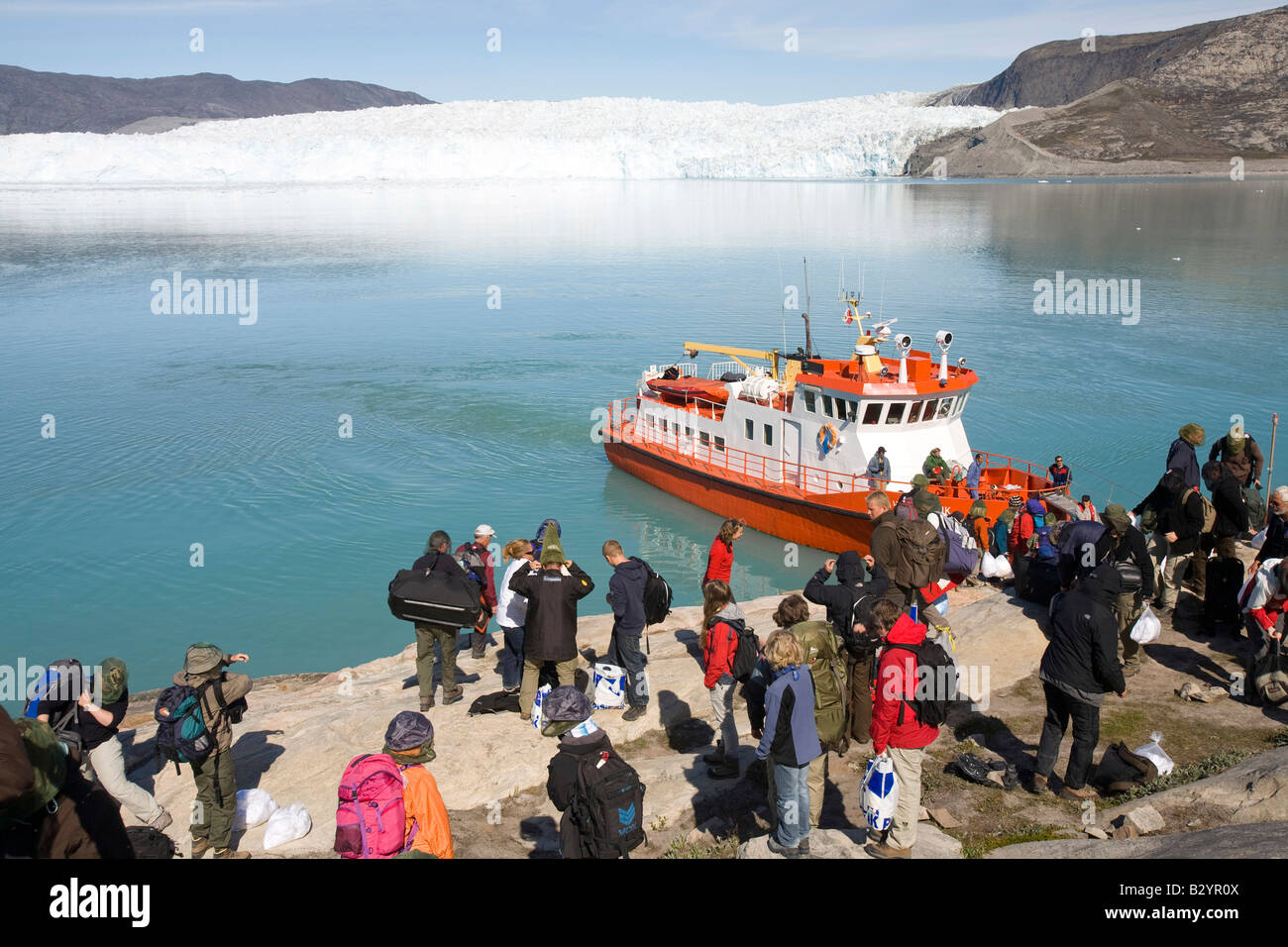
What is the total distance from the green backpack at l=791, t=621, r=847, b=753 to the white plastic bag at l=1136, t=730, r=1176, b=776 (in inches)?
109

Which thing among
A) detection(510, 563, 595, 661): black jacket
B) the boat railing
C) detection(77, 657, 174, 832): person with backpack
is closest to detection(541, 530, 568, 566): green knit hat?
detection(510, 563, 595, 661): black jacket

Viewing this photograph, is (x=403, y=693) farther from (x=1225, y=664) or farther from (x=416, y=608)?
(x=1225, y=664)

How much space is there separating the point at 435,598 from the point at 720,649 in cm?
267

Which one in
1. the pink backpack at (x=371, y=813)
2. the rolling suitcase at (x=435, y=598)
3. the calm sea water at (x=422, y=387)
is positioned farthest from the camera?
the calm sea water at (x=422, y=387)

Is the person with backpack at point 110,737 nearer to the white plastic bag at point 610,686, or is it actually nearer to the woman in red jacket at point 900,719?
the white plastic bag at point 610,686

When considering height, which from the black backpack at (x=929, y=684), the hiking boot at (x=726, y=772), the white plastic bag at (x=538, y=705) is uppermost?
the black backpack at (x=929, y=684)

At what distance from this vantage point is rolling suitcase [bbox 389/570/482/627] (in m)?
8.16

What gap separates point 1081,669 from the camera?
257 inches

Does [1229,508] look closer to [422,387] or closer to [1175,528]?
[1175,528]

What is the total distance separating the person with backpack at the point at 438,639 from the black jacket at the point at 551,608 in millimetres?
801

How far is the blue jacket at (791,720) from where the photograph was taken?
575 centimetres

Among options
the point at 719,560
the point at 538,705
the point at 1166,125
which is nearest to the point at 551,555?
the point at 538,705

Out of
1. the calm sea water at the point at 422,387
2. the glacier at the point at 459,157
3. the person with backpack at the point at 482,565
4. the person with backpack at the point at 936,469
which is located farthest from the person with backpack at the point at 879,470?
the glacier at the point at 459,157

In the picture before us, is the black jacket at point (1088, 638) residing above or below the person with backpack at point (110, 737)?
above
